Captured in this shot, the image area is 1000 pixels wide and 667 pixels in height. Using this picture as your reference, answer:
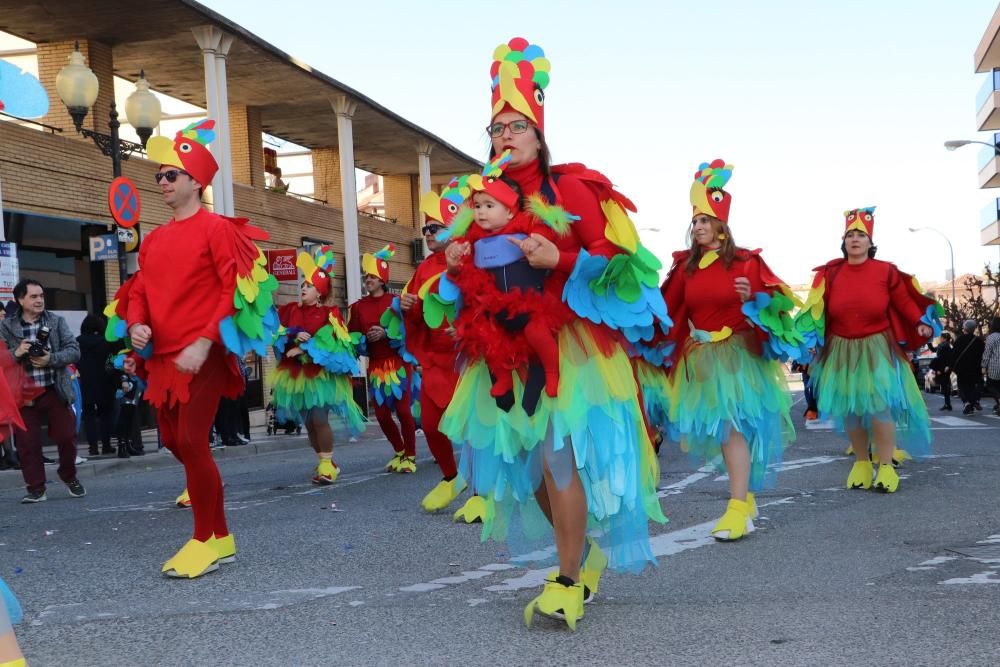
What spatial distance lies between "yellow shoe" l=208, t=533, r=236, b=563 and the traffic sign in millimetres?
9137

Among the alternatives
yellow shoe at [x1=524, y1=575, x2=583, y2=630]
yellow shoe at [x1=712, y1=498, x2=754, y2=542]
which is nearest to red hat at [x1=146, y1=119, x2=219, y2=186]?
yellow shoe at [x1=524, y1=575, x2=583, y2=630]

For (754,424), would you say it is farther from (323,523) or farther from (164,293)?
(164,293)

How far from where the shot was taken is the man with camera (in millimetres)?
9648

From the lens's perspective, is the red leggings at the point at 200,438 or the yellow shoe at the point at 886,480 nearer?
the red leggings at the point at 200,438

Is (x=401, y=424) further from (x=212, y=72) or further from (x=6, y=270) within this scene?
(x=212, y=72)

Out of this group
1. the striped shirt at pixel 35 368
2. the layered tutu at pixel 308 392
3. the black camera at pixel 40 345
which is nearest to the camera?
the black camera at pixel 40 345

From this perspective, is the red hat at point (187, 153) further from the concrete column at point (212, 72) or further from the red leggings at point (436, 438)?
the concrete column at point (212, 72)

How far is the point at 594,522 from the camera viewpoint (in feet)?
14.7

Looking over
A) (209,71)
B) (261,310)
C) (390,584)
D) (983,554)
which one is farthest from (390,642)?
(209,71)

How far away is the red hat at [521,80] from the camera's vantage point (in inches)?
178

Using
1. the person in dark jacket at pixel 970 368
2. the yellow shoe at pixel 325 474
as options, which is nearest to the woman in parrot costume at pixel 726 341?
the yellow shoe at pixel 325 474

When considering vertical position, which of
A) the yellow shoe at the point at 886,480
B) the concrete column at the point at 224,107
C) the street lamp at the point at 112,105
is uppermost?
the concrete column at the point at 224,107

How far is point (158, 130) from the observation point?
86.5 ft

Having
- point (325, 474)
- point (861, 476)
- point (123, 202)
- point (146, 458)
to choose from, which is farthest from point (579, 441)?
point (123, 202)
